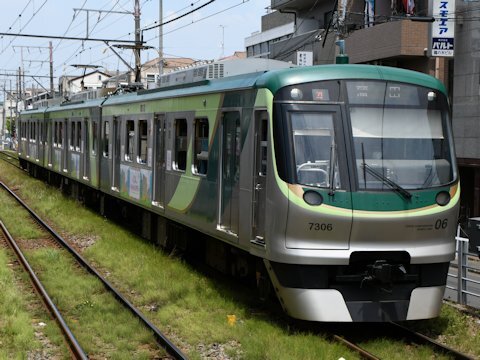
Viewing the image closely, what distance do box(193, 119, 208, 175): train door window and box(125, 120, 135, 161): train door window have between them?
4.12 m

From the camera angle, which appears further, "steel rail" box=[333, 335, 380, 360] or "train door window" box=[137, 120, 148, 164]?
"train door window" box=[137, 120, 148, 164]

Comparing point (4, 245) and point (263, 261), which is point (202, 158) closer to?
point (263, 261)

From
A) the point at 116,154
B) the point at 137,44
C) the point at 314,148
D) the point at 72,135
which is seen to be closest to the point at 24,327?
the point at 314,148

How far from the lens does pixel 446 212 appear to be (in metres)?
7.96

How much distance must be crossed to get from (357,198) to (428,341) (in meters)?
1.60

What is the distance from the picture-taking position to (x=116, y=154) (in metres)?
16.0

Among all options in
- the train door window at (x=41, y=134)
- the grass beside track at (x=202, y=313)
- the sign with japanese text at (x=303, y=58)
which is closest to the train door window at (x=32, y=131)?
the train door window at (x=41, y=134)

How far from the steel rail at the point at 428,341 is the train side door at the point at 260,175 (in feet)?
5.88

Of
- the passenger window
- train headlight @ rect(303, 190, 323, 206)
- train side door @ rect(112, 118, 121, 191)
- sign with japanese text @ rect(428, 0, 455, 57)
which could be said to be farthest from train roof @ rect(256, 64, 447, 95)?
sign with japanese text @ rect(428, 0, 455, 57)

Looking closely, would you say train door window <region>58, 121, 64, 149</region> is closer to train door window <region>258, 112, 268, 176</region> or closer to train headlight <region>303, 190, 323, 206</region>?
train door window <region>258, 112, 268, 176</region>

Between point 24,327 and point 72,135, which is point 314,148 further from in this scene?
point 72,135

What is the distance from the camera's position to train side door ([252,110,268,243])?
8.20 meters

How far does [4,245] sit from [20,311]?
19.5ft

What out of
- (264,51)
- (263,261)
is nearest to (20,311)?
(263,261)
